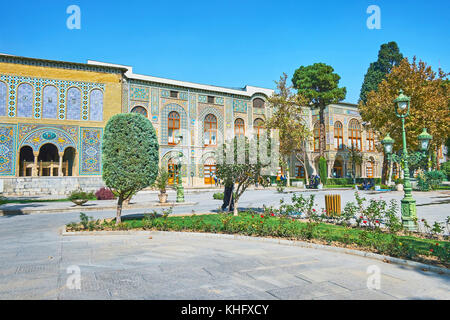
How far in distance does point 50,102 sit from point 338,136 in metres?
31.2

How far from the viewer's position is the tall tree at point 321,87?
33969mm

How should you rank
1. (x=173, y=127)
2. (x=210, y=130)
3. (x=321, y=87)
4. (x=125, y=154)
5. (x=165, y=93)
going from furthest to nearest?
(x=321, y=87)
(x=210, y=130)
(x=173, y=127)
(x=165, y=93)
(x=125, y=154)

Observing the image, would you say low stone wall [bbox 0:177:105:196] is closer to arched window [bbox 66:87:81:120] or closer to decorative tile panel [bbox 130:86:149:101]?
arched window [bbox 66:87:81:120]

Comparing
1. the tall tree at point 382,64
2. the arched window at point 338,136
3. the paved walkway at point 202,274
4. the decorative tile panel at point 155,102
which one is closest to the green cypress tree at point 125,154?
the paved walkway at point 202,274

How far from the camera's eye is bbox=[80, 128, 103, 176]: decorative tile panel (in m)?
25.6

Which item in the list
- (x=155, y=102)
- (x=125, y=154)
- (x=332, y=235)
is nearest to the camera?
(x=332, y=235)

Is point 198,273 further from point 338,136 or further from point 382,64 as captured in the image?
point 382,64

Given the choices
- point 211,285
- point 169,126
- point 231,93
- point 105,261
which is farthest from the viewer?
point 231,93

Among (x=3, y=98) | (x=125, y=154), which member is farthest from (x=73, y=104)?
(x=125, y=154)

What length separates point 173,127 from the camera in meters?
30.4

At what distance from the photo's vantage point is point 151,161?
9.08 m
